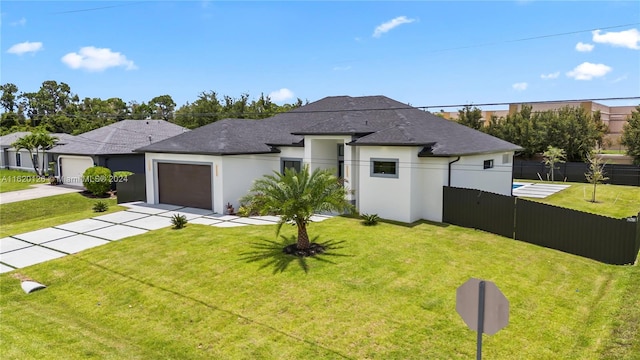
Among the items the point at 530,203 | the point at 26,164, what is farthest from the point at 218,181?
the point at 26,164

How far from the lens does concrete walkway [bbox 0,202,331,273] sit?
1445 cm

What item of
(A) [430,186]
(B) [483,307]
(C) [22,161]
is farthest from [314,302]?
(C) [22,161]


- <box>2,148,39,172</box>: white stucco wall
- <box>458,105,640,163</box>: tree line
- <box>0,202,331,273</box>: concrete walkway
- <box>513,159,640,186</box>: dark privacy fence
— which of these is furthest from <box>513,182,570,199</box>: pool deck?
<box>2,148,39,172</box>: white stucco wall

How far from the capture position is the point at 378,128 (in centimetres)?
1994

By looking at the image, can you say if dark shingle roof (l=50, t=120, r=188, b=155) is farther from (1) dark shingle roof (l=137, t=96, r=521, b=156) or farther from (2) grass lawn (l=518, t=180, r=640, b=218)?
(2) grass lawn (l=518, t=180, r=640, b=218)

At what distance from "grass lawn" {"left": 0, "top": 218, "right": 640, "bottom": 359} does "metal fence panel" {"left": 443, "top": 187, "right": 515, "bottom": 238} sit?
32.8 inches

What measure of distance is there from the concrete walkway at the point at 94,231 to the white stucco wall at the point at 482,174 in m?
6.60

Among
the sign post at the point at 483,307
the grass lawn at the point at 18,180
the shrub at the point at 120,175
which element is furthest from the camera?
the grass lawn at the point at 18,180

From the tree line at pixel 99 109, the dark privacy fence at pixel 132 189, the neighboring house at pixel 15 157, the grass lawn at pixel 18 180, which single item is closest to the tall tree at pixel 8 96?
the tree line at pixel 99 109

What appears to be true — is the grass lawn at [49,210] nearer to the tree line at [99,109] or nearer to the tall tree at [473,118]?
the tree line at [99,109]

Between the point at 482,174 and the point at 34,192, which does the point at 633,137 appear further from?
the point at 34,192

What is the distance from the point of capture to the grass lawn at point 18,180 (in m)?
31.6

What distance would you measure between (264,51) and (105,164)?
618 inches

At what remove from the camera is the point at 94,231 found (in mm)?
17172
